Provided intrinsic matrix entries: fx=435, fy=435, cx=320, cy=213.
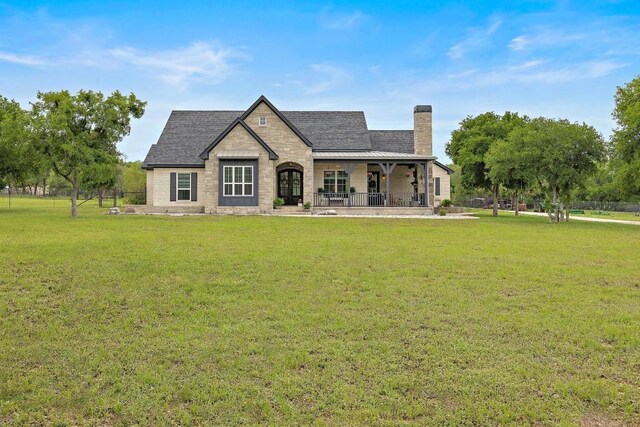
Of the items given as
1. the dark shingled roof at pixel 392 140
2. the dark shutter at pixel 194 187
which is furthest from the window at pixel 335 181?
the dark shutter at pixel 194 187

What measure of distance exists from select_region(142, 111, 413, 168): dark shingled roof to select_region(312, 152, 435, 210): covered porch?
1901 mm

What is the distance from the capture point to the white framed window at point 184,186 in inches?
1117

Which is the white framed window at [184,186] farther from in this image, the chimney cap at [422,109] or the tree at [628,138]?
the tree at [628,138]

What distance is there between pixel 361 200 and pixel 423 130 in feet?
23.4

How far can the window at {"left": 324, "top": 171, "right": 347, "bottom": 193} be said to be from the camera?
1157 inches

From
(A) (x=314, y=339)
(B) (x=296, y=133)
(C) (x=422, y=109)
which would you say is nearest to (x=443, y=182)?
(C) (x=422, y=109)

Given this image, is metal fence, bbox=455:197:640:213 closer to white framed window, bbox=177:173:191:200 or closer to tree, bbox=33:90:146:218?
white framed window, bbox=177:173:191:200

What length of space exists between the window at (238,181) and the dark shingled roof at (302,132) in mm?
3078

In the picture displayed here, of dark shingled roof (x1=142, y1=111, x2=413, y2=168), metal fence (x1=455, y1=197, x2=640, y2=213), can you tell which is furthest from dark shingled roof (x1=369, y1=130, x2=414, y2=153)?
metal fence (x1=455, y1=197, x2=640, y2=213)

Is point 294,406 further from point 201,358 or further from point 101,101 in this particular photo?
point 101,101

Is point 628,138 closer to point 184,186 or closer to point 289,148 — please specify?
point 289,148

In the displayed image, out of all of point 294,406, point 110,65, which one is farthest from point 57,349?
point 110,65

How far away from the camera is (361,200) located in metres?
28.8

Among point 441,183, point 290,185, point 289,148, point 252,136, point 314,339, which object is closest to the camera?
point 314,339
